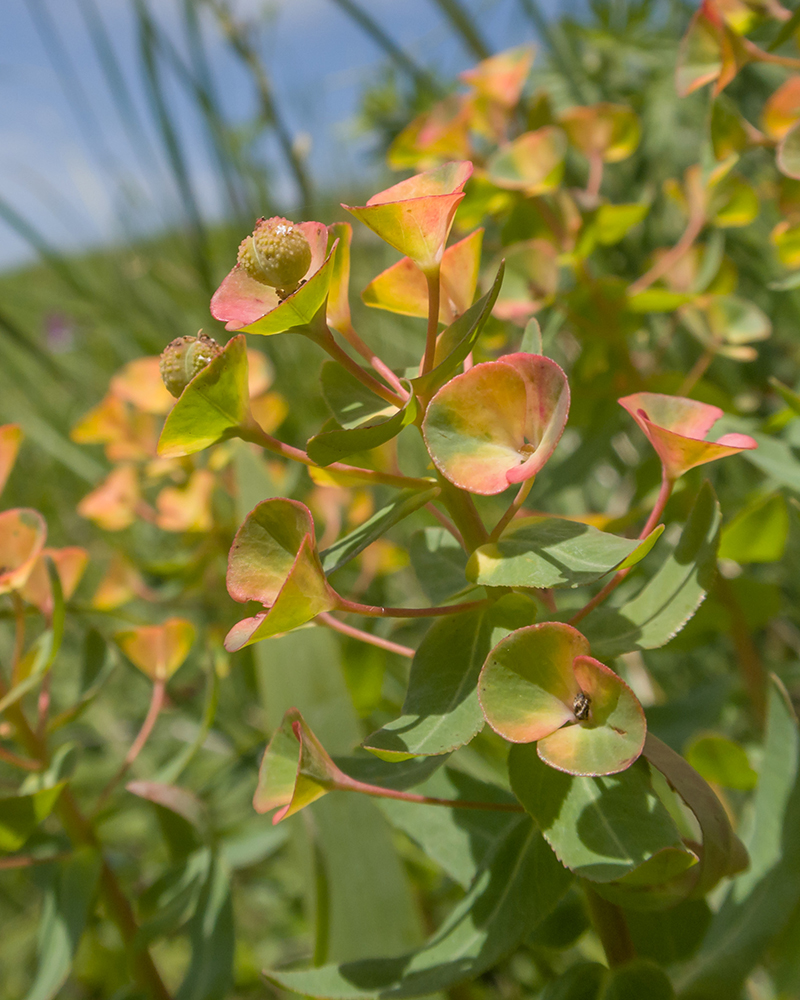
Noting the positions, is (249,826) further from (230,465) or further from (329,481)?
(329,481)

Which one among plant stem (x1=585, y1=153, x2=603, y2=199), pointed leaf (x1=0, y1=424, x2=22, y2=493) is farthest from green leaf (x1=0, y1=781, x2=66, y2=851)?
plant stem (x1=585, y1=153, x2=603, y2=199)

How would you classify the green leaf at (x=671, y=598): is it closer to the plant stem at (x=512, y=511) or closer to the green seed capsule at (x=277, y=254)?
the plant stem at (x=512, y=511)

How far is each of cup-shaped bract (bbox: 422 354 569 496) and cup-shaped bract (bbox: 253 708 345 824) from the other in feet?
0.39

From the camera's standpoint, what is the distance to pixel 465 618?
356 millimetres

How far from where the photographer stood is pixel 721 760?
19.6 inches

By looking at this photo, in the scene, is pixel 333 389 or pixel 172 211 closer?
pixel 333 389

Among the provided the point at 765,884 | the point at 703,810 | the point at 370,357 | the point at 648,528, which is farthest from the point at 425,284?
the point at 765,884

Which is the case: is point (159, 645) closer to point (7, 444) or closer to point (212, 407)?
point (7, 444)

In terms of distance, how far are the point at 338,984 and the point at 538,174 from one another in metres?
0.52

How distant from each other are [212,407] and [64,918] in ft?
1.29

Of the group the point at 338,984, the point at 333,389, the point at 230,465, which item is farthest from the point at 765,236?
the point at 338,984

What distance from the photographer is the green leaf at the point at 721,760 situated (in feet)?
1.62

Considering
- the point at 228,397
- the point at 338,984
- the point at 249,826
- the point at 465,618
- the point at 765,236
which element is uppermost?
the point at 228,397

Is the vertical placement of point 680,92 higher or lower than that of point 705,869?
higher
